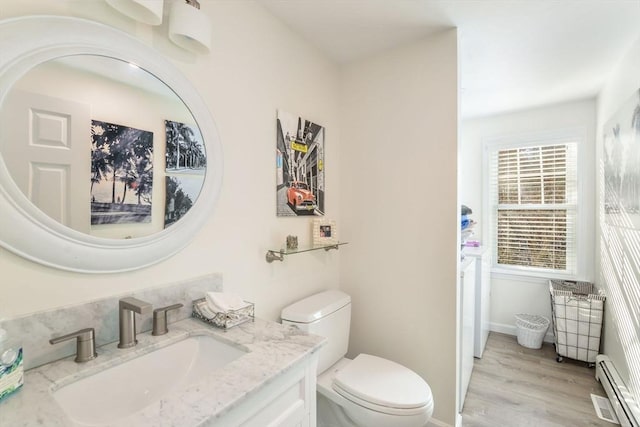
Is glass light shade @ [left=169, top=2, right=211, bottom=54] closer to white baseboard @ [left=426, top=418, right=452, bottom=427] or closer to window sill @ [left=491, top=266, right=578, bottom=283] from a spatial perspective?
white baseboard @ [left=426, top=418, right=452, bottom=427]

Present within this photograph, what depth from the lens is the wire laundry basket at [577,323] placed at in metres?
2.40

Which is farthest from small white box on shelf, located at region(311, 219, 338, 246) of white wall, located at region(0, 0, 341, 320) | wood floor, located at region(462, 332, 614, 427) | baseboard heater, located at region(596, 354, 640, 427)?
baseboard heater, located at region(596, 354, 640, 427)

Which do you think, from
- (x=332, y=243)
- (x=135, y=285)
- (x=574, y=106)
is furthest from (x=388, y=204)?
(x=574, y=106)

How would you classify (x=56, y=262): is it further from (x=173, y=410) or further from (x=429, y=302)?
(x=429, y=302)

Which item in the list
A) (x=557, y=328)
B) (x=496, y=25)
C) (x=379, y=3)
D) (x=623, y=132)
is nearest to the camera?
(x=379, y=3)

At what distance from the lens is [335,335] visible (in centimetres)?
169

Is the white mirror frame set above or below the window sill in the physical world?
above

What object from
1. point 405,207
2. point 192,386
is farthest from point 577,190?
point 192,386

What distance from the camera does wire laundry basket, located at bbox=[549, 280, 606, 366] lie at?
2.40m

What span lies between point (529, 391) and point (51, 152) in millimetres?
3054

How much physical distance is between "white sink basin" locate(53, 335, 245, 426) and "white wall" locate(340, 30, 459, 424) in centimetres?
121

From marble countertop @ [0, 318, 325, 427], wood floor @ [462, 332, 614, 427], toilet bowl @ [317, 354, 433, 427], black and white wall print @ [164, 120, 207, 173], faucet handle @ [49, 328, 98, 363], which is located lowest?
wood floor @ [462, 332, 614, 427]

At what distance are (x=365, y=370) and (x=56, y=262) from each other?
1.42m

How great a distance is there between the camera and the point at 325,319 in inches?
63.1
